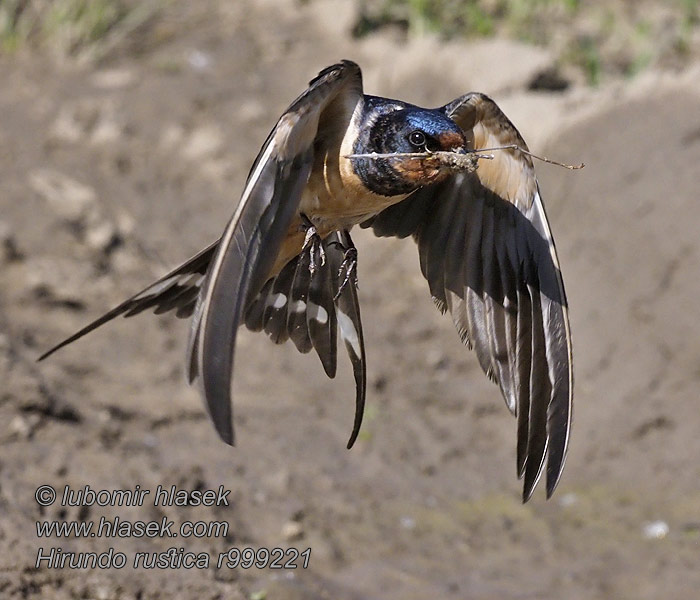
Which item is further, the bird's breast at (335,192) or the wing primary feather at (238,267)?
the bird's breast at (335,192)

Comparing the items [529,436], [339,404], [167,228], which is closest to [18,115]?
[167,228]

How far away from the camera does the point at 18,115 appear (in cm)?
638

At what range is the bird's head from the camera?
3.00 meters

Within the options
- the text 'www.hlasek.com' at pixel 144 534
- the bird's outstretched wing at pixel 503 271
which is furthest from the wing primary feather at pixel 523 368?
the text 'www.hlasek.com' at pixel 144 534

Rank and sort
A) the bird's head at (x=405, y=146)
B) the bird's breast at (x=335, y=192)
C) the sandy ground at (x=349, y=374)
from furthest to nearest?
the sandy ground at (x=349, y=374), the bird's breast at (x=335, y=192), the bird's head at (x=405, y=146)

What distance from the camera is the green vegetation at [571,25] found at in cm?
670

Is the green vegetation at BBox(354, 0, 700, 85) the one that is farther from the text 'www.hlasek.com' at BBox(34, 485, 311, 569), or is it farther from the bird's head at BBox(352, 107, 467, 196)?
the bird's head at BBox(352, 107, 467, 196)

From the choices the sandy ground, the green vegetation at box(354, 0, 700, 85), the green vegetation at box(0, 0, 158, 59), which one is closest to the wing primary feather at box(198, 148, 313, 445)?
the sandy ground

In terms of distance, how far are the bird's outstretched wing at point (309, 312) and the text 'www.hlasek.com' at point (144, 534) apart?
0.72 metres

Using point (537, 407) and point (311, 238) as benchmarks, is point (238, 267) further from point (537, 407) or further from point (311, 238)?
point (537, 407)

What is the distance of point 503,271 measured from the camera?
11.5 feet

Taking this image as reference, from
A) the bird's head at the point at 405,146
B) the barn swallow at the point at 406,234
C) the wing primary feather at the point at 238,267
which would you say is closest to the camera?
the wing primary feather at the point at 238,267

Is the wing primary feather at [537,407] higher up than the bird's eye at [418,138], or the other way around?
the bird's eye at [418,138]

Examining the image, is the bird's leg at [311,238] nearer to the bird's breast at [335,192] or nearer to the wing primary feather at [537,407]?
the bird's breast at [335,192]
